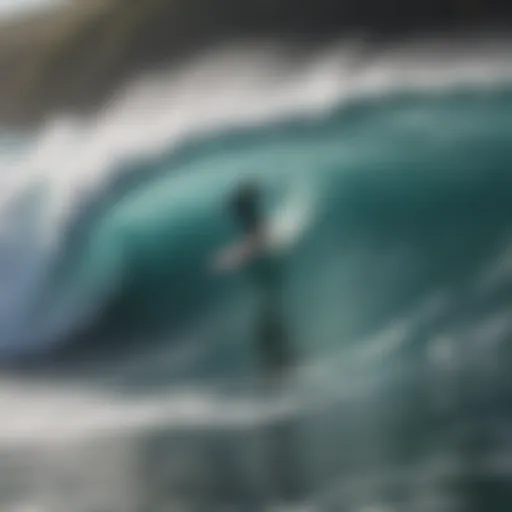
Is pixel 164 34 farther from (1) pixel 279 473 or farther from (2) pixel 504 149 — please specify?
(1) pixel 279 473

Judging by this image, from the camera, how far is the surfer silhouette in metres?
0.91

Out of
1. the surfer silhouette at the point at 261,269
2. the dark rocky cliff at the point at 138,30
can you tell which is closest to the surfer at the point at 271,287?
the surfer silhouette at the point at 261,269

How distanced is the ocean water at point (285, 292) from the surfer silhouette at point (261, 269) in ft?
0.05

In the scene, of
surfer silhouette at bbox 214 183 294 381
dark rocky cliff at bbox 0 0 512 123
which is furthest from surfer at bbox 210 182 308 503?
dark rocky cliff at bbox 0 0 512 123

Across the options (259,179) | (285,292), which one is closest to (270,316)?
(285,292)

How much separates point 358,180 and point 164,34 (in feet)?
1.01

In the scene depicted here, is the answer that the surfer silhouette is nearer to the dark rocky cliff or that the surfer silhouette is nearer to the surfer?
the surfer

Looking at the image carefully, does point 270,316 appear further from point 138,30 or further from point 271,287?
point 138,30

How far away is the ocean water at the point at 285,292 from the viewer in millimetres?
861

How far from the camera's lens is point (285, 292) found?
922 millimetres

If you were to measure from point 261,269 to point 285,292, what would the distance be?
4cm

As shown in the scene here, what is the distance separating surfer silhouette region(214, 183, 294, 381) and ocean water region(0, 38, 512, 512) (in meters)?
0.01

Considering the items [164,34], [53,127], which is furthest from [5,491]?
[164,34]

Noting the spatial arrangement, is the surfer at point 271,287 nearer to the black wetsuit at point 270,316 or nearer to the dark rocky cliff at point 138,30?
the black wetsuit at point 270,316
